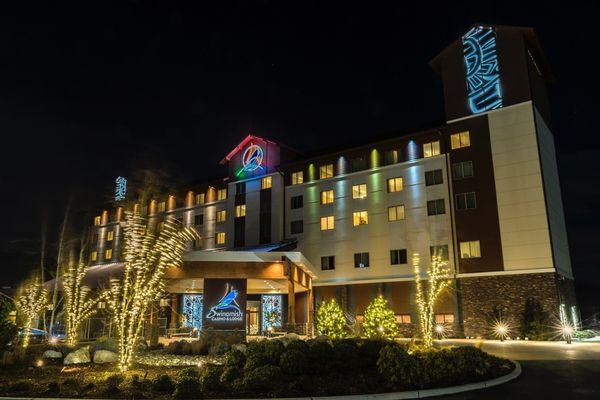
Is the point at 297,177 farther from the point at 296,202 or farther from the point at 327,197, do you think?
the point at 327,197

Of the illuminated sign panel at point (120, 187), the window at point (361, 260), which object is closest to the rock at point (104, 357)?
the window at point (361, 260)

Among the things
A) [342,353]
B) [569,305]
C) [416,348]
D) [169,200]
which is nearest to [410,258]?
[569,305]

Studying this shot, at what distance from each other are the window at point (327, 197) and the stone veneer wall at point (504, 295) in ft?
48.4

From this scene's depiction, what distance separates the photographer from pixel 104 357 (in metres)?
17.4

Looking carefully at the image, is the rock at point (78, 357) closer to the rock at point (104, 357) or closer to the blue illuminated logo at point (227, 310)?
the rock at point (104, 357)

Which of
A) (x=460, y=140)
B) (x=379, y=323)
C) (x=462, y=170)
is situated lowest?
(x=379, y=323)

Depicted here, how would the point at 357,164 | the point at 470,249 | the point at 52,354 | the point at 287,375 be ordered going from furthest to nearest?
the point at 357,164 → the point at 470,249 → the point at 52,354 → the point at 287,375

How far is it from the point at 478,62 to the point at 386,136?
1040cm

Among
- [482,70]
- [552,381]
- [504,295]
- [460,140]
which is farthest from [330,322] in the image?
[482,70]

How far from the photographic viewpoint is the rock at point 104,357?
17.3 metres

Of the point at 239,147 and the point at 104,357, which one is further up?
the point at 239,147

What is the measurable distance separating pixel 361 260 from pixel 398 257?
12.1 feet

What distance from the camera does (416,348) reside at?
18.3 m

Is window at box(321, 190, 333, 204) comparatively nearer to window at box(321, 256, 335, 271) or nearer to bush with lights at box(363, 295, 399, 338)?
window at box(321, 256, 335, 271)
